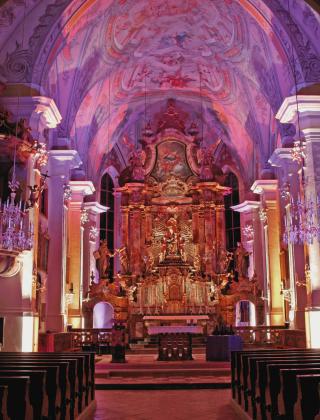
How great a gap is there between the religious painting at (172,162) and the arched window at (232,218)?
133 inches

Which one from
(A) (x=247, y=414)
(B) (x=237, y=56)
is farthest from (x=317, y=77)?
(A) (x=247, y=414)

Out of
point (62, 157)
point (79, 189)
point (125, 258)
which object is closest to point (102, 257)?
point (125, 258)

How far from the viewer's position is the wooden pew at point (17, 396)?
3.69 m

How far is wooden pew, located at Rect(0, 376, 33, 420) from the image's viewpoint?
3688mm

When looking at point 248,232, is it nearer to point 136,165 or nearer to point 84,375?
point 136,165

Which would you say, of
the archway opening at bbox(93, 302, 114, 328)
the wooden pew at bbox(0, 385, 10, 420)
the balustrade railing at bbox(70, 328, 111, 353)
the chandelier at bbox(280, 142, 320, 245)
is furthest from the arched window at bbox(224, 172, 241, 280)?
the wooden pew at bbox(0, 385, 10, 420)

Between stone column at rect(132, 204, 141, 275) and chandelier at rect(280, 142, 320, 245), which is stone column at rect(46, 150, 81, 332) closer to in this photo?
stone column at rect(132, 204, 141, 275)

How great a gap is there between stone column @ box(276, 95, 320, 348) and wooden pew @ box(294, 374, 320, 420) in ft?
25.4

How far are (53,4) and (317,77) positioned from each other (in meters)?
6.79

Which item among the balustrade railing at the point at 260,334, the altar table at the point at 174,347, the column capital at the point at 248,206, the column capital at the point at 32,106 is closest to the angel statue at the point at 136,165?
the column capital at the point at 248,206

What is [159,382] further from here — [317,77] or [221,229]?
[221,229]

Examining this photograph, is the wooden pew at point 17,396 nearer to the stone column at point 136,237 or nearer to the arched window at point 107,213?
the stone column at point 136,237

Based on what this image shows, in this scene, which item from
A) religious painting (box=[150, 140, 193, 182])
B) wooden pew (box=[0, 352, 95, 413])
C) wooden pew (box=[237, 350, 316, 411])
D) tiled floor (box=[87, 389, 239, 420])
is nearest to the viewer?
wooden pew (box=[237, 350, 316, 411])

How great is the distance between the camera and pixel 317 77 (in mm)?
12570
